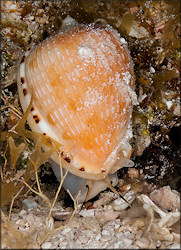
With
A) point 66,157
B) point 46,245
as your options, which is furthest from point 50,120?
point 46,245

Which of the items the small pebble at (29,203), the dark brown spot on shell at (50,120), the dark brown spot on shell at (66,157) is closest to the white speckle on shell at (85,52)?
the dark brown spot on shell at (50,120)

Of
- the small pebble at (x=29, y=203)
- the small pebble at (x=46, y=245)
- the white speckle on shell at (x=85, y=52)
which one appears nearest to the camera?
the small pebble at (x=46, y=245)

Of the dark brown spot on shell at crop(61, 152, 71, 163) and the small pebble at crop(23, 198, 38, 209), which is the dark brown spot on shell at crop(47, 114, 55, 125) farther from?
the small pebble at crop(23, 198, 38, 209)

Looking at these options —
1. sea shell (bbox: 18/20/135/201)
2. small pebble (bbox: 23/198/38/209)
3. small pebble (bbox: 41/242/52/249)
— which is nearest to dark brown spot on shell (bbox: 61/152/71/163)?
sea shell (bbox: 18/20/135/201)

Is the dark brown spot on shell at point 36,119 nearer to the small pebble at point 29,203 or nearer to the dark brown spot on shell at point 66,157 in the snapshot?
the dark brown spot on shell at point 66,157

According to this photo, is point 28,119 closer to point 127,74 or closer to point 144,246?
point 127,74

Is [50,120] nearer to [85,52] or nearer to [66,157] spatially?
[66,157]

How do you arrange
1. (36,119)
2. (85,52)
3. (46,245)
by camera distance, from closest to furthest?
(46,245)
(85,52)
(36,119)

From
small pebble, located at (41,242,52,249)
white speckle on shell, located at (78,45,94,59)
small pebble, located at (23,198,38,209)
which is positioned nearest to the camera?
small pebble, located at (41,242,52,249)
